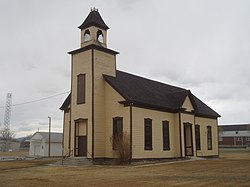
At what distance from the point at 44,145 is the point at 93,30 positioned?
28.4 metres

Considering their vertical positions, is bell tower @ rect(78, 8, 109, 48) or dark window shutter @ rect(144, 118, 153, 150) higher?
bell tower @ rect(78, 8, 109, 48)

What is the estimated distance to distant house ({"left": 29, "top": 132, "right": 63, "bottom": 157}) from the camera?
53434 millimetres

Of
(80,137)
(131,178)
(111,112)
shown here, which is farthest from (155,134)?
(131,178)

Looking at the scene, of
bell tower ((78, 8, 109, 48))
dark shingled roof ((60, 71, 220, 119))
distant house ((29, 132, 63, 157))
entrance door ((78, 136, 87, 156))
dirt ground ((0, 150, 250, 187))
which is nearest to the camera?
dirt ground ((0, 150, 250, 187))

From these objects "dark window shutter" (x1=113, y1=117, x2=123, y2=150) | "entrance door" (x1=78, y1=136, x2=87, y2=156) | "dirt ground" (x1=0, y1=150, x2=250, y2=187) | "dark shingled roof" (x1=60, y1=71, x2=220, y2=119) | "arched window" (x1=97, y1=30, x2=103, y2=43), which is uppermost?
"arched window" (x1=97, y1=30, x2=103, y2=43)

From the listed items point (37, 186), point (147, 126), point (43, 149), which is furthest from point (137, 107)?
point (43, 149)

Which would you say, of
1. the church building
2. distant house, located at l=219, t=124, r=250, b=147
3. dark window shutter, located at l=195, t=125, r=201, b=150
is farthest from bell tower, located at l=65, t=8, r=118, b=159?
distant house, located at l=219, t=124, r=250, b=147

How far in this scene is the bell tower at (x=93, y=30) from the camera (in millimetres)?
31141

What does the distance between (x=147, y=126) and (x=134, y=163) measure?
156 inches

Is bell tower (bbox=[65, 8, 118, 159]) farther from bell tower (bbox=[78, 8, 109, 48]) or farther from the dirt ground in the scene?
the dirt ground

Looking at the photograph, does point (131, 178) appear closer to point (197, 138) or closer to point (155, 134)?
point (155, 134)

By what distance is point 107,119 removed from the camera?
30141 mm

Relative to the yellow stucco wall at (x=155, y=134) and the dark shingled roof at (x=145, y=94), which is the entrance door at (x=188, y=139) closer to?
the dark shingled roof at (x=145, y=94)

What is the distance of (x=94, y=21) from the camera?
3128 cm
